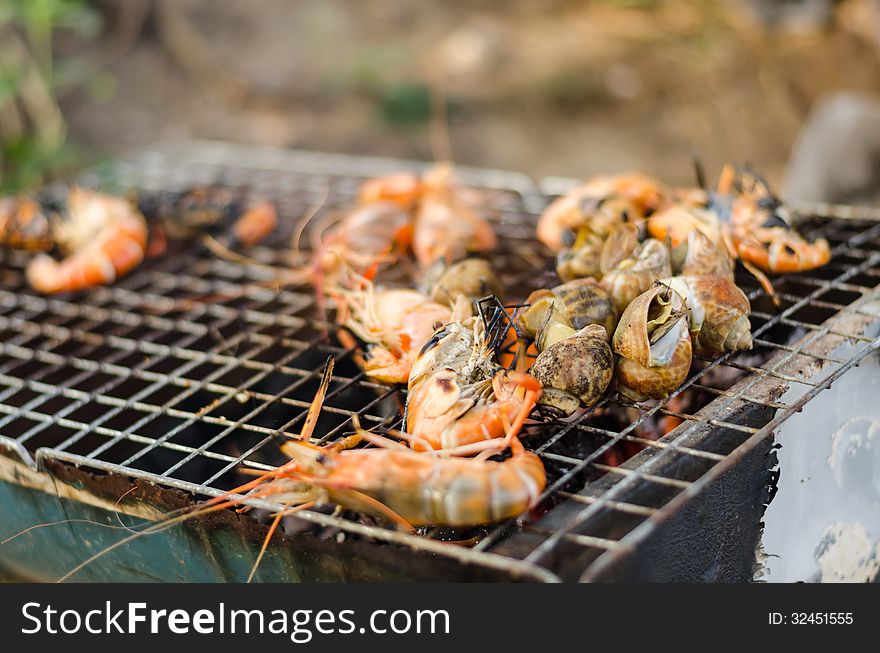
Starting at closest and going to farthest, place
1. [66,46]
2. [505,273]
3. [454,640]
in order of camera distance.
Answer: [454,640] → [505,273] → [66,46]

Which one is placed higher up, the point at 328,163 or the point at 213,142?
the point at 213,142

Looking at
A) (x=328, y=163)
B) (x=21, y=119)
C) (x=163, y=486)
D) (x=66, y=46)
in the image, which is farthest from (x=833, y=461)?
(x=66, y=46)

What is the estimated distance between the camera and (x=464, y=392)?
2.54 m

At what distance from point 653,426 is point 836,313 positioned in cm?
84

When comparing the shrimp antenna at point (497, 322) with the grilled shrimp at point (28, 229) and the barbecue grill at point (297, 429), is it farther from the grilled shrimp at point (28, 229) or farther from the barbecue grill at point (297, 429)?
the grilled shrimp at point (28, 229)

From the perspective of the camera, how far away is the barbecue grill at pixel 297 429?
231 centimetres

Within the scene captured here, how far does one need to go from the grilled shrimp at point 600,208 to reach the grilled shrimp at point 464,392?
78 cm

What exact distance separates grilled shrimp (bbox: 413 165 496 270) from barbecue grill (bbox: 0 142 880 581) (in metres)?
0.20

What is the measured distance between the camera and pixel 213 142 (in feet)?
32.0

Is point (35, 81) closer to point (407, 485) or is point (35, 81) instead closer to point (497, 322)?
point (497, 322)

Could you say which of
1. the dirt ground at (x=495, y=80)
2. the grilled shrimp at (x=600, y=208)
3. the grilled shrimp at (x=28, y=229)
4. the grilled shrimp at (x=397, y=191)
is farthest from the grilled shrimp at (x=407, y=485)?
the dirt ground at (x=495, y=80)

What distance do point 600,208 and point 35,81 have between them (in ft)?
23.9

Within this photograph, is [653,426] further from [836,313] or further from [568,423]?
[836,313]

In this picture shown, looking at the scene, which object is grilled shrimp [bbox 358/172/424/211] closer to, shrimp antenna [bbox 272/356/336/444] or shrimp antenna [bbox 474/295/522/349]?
shrimp antenna [bbox 474/295/522/349]
